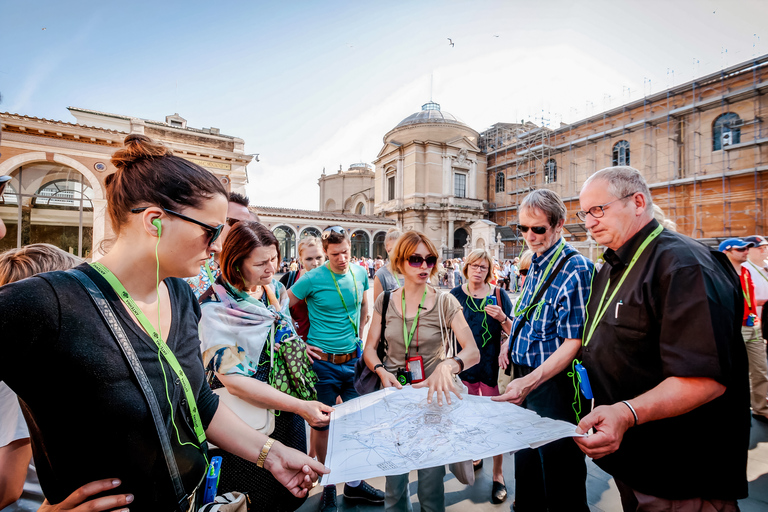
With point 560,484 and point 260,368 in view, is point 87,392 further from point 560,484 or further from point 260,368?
point 560,484

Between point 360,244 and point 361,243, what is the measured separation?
0.13 metres

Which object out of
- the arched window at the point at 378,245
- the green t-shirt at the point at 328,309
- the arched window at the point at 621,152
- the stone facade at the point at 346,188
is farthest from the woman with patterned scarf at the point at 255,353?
the stone facade at the point at 346,188

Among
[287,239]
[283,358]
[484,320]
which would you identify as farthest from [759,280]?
[287,239]

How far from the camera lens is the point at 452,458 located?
1.38 metres

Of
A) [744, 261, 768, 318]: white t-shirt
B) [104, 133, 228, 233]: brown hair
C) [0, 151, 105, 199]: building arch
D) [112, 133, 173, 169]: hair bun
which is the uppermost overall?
[0, 151, 105, 199]: building arch

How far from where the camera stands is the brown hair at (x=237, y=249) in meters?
2.30

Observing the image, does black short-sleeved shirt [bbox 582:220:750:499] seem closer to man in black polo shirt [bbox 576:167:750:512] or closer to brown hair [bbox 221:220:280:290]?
man in black polo shirt [bbox 576:167:750:512]

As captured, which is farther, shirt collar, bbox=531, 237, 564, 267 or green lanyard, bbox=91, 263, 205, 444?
shirt collar, bbox=531, 237, 564, 267

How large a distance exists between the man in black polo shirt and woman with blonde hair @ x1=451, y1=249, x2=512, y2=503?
171 cm

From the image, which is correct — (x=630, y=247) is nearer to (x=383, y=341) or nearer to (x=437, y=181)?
(x=383, y=341)

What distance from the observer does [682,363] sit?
4.64ft

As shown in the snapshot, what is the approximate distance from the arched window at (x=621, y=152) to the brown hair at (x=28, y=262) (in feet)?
98.6

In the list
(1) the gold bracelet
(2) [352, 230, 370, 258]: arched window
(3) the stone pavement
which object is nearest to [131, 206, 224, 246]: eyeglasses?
(1) the gold bracelet

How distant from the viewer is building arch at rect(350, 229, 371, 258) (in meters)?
30.5
